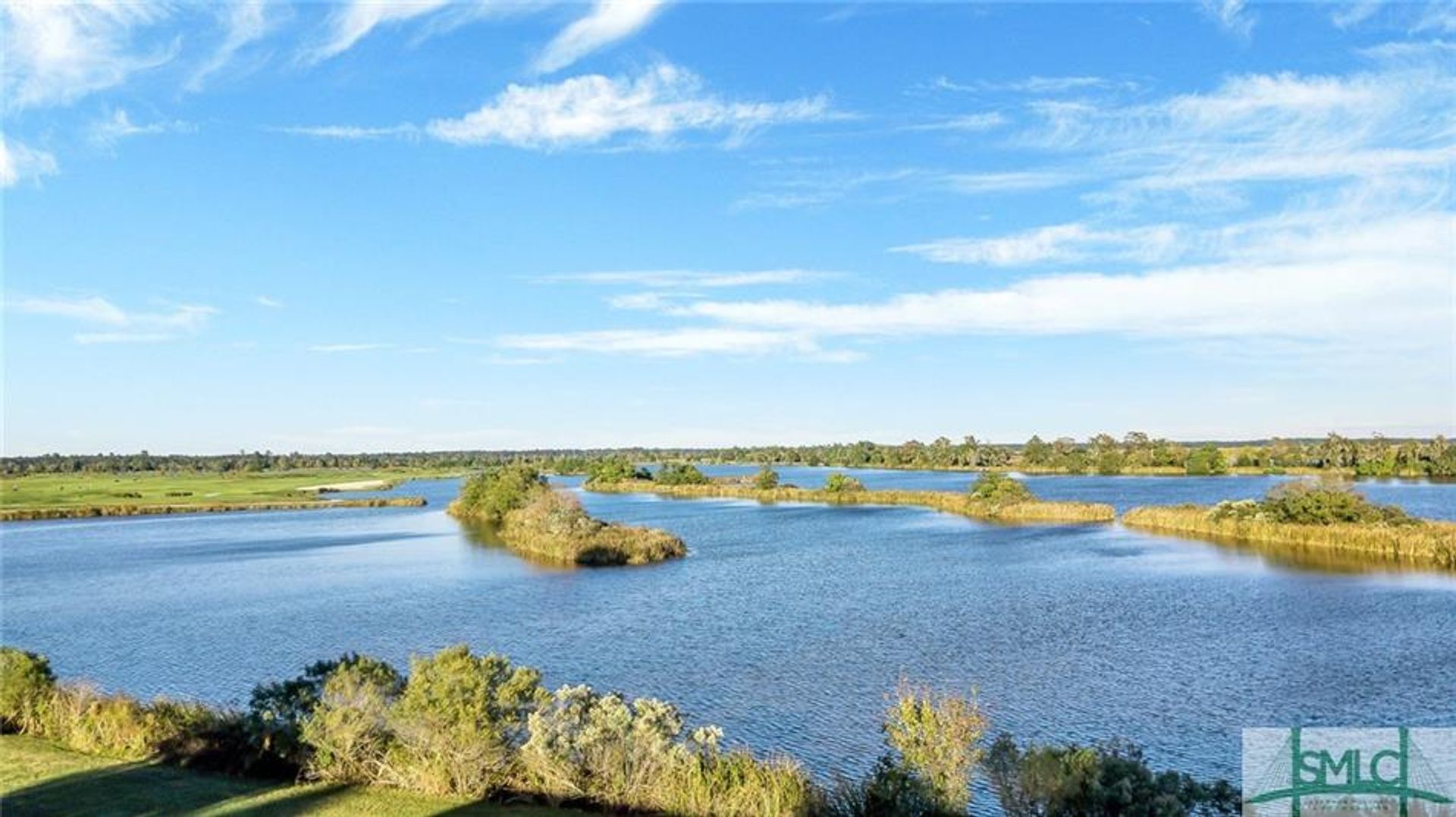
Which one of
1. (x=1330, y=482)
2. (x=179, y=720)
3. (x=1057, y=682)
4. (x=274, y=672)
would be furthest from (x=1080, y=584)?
(x=179, y=720)

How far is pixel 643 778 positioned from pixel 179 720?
964cm

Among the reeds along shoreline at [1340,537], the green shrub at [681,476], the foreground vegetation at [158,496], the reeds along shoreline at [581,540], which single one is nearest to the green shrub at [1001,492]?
the reeds along shoreline at [1340,537]

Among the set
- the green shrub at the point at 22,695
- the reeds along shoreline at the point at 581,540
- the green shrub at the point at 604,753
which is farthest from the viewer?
the reeds along shoreline at the point at 581,540

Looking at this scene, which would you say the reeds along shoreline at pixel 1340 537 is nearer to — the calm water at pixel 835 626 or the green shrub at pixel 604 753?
the calm water at pixel 835 626

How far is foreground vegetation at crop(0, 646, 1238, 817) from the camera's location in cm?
1430

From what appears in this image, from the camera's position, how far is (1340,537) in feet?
185

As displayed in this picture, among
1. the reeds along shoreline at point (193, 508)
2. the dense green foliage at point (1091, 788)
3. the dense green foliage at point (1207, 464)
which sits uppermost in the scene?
the dense green foliage at point (1207, 464)

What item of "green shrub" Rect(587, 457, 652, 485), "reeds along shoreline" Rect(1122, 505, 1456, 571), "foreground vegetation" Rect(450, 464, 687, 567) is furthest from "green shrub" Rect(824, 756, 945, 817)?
"green shrub" Rect(587, 457, 652, 485)

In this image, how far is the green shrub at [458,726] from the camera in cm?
1609

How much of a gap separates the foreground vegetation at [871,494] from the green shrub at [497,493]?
116 feet

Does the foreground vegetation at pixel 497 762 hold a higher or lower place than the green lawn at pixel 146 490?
higher

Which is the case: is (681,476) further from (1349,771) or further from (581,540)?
(1349,771)

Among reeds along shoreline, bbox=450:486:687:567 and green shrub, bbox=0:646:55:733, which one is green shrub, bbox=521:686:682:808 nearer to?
green shrub, bbox=0:646:55:733

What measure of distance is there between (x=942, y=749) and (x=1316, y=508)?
→ 53939 mm
